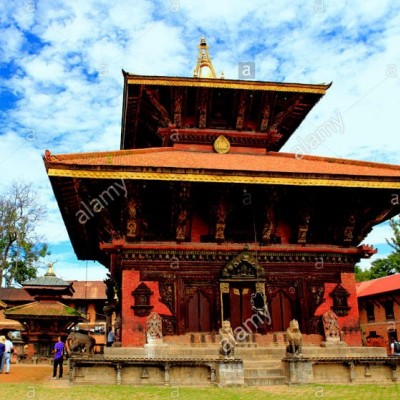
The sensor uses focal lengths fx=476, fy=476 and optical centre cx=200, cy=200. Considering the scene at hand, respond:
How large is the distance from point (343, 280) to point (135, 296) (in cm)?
647

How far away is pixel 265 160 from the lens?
15859mm

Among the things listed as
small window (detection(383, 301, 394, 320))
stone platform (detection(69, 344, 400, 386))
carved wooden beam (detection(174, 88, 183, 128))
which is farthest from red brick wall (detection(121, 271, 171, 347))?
small window (detection(383, 301, 394, 320))

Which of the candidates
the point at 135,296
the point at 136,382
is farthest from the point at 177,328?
the point at 136,382

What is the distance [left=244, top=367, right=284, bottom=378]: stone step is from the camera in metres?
11.8

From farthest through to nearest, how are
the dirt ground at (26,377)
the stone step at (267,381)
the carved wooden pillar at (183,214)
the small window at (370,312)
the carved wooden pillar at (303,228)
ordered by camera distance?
the small window at (370,312) → the carved wooden pillar at (303,228) → the dirt ground at (26,377) → the carved wooden pillar at (183,214) → the stone step at (267,381)

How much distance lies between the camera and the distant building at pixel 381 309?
37.1 meters

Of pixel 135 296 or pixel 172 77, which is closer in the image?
pixel 135 296

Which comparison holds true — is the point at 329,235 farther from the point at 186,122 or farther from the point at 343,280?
the point at 186,122

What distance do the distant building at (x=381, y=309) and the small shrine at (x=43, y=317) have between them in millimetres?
21830

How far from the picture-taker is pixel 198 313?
1411cm

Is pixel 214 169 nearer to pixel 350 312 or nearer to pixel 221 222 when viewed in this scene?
pixel 221 222

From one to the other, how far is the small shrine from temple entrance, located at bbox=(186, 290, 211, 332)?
48.0 feet

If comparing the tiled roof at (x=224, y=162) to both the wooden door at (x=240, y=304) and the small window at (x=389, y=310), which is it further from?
→ the small window at (x=389, y=310)

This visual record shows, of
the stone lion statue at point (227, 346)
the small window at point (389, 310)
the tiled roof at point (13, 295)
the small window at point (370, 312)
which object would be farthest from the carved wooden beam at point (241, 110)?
the tiled roof at point (13, 295)
